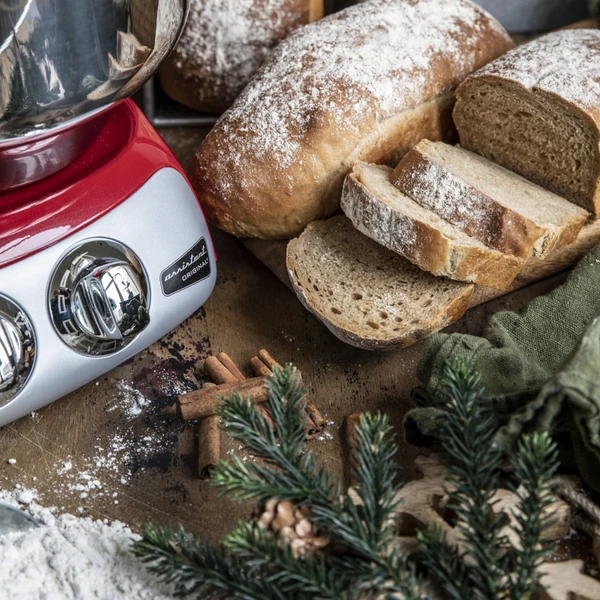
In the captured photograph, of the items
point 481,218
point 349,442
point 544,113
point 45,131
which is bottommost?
point 349,442

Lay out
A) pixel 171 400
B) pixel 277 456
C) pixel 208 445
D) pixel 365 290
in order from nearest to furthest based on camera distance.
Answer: pixel 277 456 < pixel 208 445 < pixel 171 400 < pixel 365 290

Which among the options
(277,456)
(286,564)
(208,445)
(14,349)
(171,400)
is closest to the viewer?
(286,564)

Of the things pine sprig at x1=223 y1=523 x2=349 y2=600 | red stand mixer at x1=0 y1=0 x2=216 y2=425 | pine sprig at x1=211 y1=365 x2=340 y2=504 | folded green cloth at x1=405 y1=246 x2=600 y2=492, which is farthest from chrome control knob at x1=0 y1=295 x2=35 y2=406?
folded green cloth at x1=405 y1=246 x2=600 y2=492

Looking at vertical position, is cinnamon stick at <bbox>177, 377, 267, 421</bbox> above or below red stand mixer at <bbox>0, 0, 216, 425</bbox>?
below

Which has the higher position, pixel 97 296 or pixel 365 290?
pixel 97 296

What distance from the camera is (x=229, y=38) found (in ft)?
6.50

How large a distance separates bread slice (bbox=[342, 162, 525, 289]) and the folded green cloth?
0.10 meters

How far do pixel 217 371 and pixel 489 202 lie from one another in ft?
2.12

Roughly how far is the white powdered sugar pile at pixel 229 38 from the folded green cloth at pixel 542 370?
988 millimetres

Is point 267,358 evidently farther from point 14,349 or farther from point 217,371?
point 14,349

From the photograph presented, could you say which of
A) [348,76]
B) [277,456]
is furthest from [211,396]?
[348,76]

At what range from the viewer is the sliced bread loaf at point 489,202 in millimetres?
1529

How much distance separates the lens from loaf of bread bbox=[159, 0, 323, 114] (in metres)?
1.96

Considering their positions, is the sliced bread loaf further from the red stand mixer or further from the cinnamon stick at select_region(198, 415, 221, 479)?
the cinnamon stick at select_region(198, 415, 221, 479)
